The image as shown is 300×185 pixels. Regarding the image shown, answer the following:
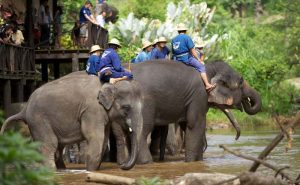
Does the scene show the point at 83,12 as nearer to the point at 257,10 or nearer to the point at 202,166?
the point at 202,166

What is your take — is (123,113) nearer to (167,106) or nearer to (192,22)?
(167,106)

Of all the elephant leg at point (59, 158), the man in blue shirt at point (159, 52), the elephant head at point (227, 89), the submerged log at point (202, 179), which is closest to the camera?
the submerged log at point (202, 179)

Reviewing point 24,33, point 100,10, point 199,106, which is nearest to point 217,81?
point 199,106

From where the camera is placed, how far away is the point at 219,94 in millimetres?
17969

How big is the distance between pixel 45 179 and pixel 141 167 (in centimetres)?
924

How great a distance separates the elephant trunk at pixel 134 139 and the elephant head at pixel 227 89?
289cm

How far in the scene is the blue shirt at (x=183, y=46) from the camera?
17.7 meters

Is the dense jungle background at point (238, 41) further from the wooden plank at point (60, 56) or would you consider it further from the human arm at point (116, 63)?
the human arm at point (116, 63)

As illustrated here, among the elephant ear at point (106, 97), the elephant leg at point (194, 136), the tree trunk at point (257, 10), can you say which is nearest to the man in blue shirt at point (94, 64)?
the elephant ear at point (106, 97)

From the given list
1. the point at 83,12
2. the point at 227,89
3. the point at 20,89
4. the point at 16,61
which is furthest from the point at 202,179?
the point at 83,12

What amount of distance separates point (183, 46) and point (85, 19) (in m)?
7.05

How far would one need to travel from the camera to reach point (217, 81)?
59.1ft

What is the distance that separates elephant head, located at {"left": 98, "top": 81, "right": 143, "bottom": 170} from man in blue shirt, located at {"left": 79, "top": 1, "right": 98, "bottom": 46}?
8508mm

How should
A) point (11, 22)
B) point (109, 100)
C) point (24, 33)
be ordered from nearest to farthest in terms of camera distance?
point (109, 100)
point (11, 22)
point (24, 33)
